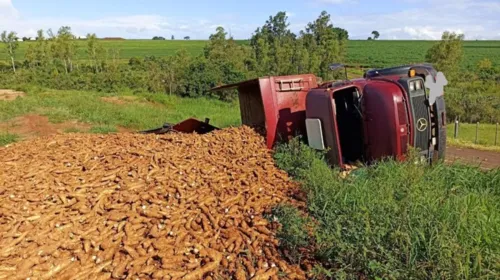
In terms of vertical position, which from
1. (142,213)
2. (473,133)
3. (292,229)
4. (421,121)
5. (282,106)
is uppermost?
(282,106)

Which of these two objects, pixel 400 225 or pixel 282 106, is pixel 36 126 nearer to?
pixel 282 106

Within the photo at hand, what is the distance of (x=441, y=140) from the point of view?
17.4 feet

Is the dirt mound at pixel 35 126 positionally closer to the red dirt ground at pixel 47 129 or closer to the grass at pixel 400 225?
the red dirt ground at pixel 47 129

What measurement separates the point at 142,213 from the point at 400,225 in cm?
228

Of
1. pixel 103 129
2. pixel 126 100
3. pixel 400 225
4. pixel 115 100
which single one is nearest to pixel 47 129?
pixel 103 129

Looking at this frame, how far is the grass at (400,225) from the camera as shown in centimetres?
285

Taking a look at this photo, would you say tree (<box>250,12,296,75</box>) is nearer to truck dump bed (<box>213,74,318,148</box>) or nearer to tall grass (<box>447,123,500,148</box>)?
tall grass (<box>447,123,500,148</box>)

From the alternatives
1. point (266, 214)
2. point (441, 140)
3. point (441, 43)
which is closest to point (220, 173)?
point (266, 214)

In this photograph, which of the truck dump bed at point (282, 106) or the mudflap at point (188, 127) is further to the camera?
the mudflap at point (188, 127)

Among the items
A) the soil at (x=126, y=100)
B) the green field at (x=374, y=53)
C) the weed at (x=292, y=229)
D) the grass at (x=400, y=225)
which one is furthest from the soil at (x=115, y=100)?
the weed at (x=292, y=229)

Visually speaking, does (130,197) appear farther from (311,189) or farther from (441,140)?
(441,140)

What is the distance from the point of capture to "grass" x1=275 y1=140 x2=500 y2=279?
285cm

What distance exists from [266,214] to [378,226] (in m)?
1.16

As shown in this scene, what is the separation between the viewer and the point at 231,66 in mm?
25219
